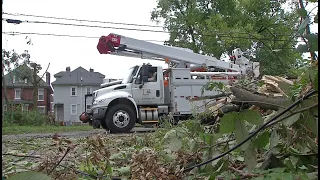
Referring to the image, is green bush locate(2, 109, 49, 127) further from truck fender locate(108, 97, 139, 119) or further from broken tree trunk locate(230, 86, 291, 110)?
broken tree trunk locate(230, 86, 291, 110)

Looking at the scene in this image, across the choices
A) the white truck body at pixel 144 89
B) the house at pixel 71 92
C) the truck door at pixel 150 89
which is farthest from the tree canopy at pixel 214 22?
the house at pixel 71 92

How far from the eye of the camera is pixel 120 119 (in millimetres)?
13703

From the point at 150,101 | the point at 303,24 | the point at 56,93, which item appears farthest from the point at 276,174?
the point at 56,93

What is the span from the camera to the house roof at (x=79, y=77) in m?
58.2

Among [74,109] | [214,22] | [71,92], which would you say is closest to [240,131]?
[214,22]

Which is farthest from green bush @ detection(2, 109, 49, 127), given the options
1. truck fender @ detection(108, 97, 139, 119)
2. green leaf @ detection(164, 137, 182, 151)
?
green leaf @ detection(164, 137, 182, 151)

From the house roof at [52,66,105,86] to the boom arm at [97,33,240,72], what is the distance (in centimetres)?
4361

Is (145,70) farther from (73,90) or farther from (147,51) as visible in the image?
(73,90)

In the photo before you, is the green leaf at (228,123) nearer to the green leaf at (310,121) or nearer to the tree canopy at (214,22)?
the green leaf at (310,121)

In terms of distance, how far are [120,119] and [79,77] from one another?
47.8m

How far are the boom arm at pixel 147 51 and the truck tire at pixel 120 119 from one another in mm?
2540

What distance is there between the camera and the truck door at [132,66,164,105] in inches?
573

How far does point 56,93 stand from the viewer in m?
57.3

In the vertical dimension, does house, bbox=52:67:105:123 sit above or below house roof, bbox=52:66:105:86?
below
